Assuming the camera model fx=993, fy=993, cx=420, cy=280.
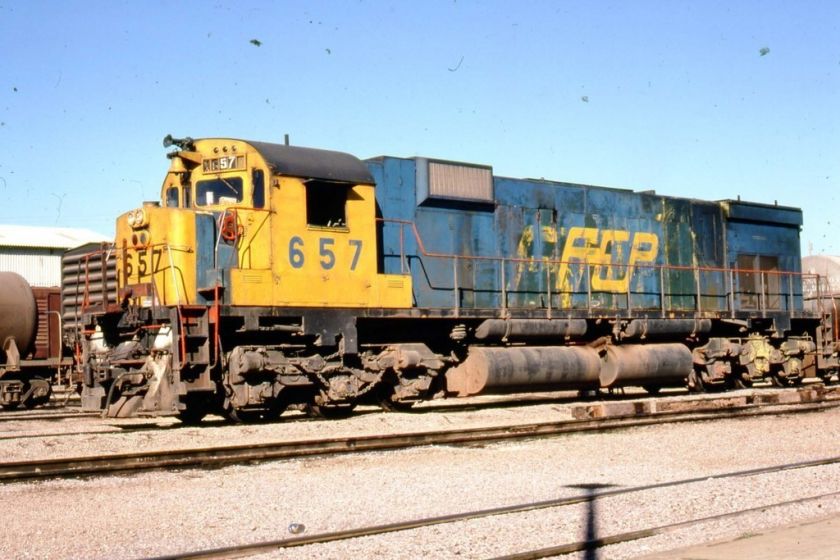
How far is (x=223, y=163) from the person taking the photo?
13.3m

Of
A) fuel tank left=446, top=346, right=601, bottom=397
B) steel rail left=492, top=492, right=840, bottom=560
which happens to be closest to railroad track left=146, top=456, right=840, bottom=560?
steel rail left=492, top=492, right=840, bottom=560

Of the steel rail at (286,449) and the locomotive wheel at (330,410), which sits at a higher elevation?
the locomotive wheel at (330,410)

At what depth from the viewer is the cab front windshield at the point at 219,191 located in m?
13.2

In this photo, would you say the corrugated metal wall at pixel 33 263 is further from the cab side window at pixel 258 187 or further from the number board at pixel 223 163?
the cab side window at pixel 258 187

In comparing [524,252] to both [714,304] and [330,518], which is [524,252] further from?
[330,518]

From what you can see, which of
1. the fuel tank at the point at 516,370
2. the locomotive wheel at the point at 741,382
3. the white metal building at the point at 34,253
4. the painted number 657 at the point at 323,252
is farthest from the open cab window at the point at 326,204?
the white metal building at the point at 34,253

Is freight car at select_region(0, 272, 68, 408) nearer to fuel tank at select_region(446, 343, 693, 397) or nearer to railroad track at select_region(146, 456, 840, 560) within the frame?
fuel tank at select_region(446, 343, 693, 397)

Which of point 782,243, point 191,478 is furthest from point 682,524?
point 782,243

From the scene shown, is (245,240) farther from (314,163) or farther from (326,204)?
(314,163)

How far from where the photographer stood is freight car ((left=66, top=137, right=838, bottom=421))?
12.8m

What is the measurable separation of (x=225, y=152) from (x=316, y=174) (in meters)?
→ 1.25

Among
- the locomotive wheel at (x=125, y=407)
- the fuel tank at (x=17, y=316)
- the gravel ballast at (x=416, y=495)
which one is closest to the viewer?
the gravel ballast at (x=416, y=495)

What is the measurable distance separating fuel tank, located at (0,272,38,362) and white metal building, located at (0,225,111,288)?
24443 mm

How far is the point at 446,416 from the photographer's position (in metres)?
14.9
